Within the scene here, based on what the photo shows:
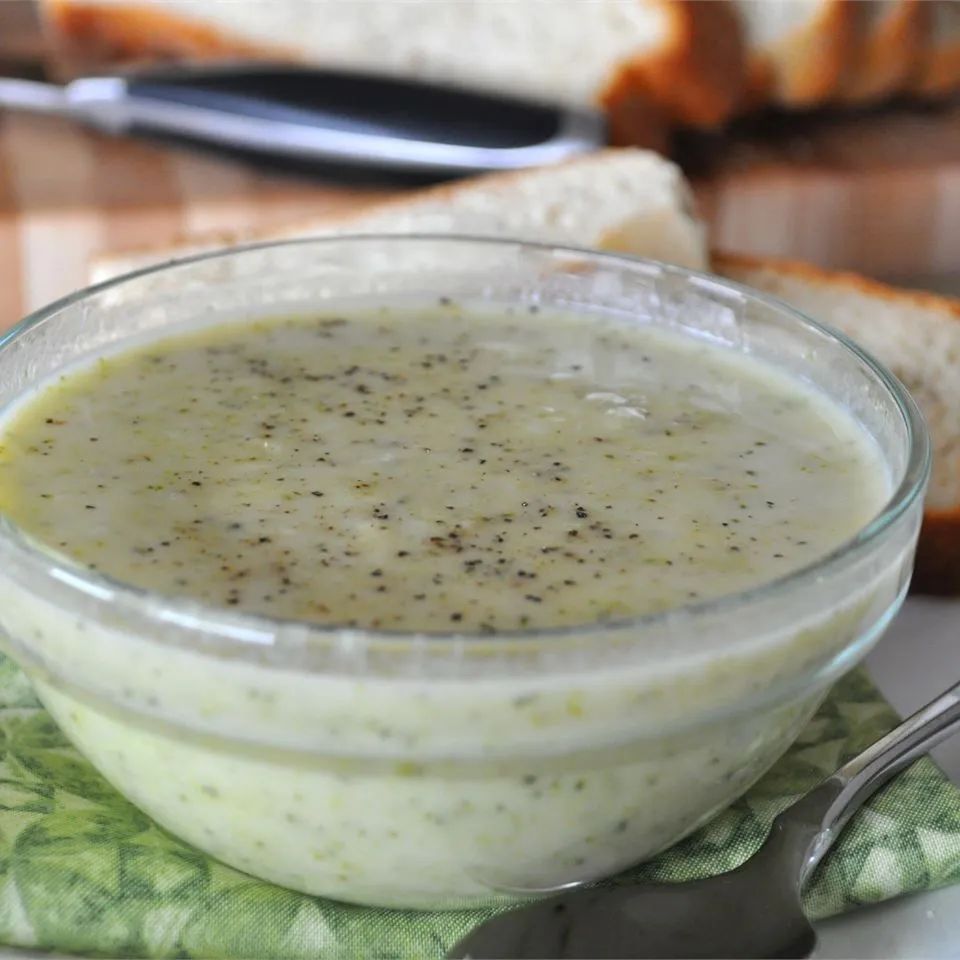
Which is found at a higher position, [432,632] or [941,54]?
[432,632]

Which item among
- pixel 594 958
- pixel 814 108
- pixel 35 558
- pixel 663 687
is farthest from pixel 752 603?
pixel 814 108

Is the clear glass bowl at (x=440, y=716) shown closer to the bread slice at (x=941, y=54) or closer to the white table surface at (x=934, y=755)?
the white table surface at (x=934, y=755)

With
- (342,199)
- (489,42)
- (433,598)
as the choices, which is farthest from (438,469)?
(489,42)

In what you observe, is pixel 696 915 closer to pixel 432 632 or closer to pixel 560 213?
pixel 432 632

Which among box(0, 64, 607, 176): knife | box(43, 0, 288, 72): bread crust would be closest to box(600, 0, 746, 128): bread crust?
box(0, 64, 607, 176): knife

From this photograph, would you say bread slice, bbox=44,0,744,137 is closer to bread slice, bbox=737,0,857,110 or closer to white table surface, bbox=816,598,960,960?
bread slice, bbox=737,0,857,110

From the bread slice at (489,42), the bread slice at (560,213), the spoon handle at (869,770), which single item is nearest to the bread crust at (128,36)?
the bread slice at (489,42)
